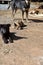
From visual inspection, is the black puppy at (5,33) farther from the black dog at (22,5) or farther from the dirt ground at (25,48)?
the black dog at (22,5)

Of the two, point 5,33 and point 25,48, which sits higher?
point 5,33

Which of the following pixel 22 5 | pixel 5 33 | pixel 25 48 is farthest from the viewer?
pixel 22 5

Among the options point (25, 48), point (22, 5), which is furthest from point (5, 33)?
point (22, 5)

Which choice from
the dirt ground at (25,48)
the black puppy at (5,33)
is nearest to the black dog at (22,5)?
the dirt ground at (25,48)

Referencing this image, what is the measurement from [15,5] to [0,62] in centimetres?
754

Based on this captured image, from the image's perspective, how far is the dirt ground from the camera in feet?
25.9

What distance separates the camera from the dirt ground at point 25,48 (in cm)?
790

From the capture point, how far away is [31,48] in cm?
916

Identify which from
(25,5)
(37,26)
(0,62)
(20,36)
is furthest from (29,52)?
(25,5)

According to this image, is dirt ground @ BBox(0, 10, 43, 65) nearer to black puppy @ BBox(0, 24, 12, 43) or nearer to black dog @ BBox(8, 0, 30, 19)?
black puppy @ BBox(0, 24, 12, 43)

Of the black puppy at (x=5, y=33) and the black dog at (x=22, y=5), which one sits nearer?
the black puppy at (x=5, y=33)

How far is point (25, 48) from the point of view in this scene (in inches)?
361

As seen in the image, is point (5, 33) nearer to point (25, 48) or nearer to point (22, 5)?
point (25, 48)

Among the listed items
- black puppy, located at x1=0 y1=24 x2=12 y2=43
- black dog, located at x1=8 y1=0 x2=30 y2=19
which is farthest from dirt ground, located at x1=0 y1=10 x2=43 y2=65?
black dog, located at x1=8 y1=0 x2=30 y2=19
